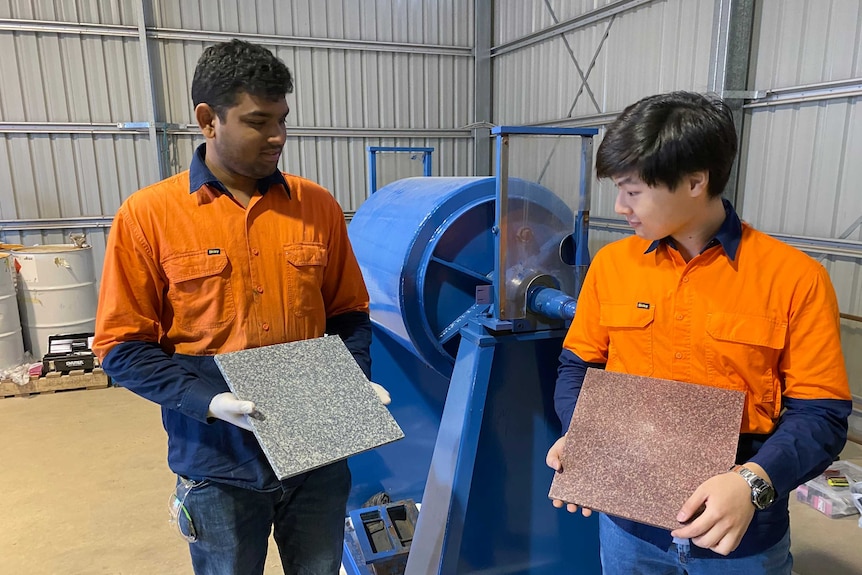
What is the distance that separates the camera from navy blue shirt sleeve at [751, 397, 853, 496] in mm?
960

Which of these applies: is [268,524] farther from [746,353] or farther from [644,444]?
Result: [746,353]

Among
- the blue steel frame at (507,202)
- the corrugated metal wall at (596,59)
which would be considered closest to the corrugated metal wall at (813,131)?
the corrugated metal wall at (596,59)

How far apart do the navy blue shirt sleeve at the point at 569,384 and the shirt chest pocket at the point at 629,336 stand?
0.08 m

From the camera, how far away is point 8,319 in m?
5.04

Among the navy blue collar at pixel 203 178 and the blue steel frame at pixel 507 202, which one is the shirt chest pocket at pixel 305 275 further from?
the blue steel frame at pixel 507 202

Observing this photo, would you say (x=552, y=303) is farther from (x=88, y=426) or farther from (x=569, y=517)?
(x=88, y=426)

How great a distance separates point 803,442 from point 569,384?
0.44m

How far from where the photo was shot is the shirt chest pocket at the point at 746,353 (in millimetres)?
1031

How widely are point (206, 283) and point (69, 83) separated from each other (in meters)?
5.95

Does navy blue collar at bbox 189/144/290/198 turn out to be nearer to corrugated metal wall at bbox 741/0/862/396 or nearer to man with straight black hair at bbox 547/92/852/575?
man with straight black hair at bbox 547/92/852/575

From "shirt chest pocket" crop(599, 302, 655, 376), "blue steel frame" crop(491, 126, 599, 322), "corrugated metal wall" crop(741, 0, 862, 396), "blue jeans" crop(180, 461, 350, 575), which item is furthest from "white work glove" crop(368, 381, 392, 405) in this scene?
"corrugated metal wall" crop(741, 0, 862, 396)

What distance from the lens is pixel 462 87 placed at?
23.7ft

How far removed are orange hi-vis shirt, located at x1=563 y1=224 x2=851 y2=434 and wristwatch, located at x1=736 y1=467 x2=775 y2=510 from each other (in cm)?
14

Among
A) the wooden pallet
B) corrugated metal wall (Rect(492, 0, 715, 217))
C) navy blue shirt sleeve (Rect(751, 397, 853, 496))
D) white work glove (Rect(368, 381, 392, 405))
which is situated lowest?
the wooden pallet
